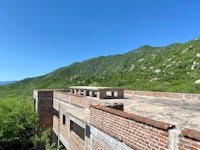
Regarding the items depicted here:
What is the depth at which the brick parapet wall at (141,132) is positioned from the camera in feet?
11.6

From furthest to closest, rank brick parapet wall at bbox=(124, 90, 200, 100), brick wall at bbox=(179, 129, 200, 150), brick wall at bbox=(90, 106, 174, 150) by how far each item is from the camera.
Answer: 1. brick parapet wall at bbox=(124, 90, 200, 100)
2. brick wall at bbox=(90, 106, 174, 150)
3. brick wall at bbox=(179, 129, 200, 150)

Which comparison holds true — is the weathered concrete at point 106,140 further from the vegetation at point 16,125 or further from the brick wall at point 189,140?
the vegetation at point 16,125

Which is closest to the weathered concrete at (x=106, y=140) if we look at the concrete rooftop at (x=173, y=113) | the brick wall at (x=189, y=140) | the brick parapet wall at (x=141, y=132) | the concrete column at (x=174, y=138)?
the brick parapet wall at (x=141, y=132)

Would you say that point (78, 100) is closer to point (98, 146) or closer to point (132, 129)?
point (98, 146)

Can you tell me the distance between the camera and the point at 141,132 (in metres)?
4.82

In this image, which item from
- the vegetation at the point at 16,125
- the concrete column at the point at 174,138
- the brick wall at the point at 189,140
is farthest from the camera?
the vegetation at the point at 16,125

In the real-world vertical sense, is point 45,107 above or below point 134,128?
below

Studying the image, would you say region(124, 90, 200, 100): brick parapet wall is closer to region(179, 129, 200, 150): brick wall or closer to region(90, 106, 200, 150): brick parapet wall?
region(90, 106, 200, 150): brick parapet wall

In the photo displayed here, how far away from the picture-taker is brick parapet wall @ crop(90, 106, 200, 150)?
353 cm

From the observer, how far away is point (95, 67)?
107 meters

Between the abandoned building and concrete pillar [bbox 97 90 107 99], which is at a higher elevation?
concrete pillar [bbox 97 90 107 99]

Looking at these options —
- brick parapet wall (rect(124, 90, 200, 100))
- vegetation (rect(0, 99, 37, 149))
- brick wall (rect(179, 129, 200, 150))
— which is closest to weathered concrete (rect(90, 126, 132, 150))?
brick wall (rect(179, 129, 200, 150))

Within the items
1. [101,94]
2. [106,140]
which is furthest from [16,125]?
[106,140]

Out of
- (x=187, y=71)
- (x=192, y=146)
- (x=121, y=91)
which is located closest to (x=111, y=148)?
(x=192, y=146)
